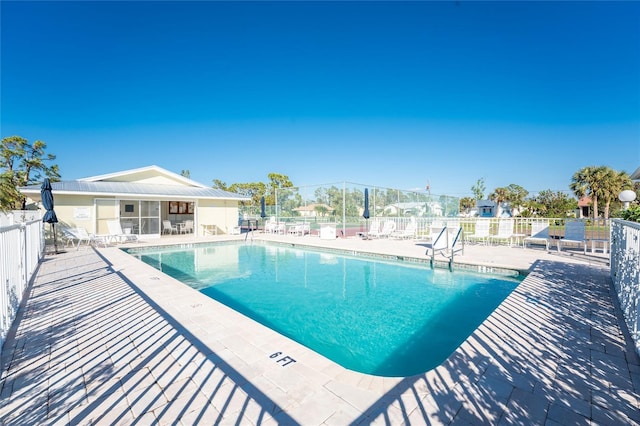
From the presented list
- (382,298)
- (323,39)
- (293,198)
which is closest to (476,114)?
(323,39)

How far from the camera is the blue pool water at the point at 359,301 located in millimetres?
3832

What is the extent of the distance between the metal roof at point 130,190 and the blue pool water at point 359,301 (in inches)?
190

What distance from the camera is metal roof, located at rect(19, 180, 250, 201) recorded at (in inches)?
444

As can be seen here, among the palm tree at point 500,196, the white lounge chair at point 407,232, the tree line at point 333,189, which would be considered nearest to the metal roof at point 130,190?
the tree line at point 333,189

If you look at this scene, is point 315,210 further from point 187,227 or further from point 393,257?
point 393,257

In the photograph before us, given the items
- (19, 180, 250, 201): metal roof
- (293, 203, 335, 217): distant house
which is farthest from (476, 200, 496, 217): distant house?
(19, 180, 250, 201): metal roof

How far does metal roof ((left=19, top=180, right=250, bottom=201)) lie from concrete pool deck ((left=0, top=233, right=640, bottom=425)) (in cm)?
950

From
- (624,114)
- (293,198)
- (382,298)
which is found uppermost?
(624,114)

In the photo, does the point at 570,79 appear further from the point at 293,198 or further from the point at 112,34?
the point at 112,34

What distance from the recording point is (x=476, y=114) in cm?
2098

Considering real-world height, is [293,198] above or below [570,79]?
below

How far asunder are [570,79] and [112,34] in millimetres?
21240

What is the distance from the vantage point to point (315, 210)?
15.7 m

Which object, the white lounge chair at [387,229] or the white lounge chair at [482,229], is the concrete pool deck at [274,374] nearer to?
the white lounge chair at [482,229]
